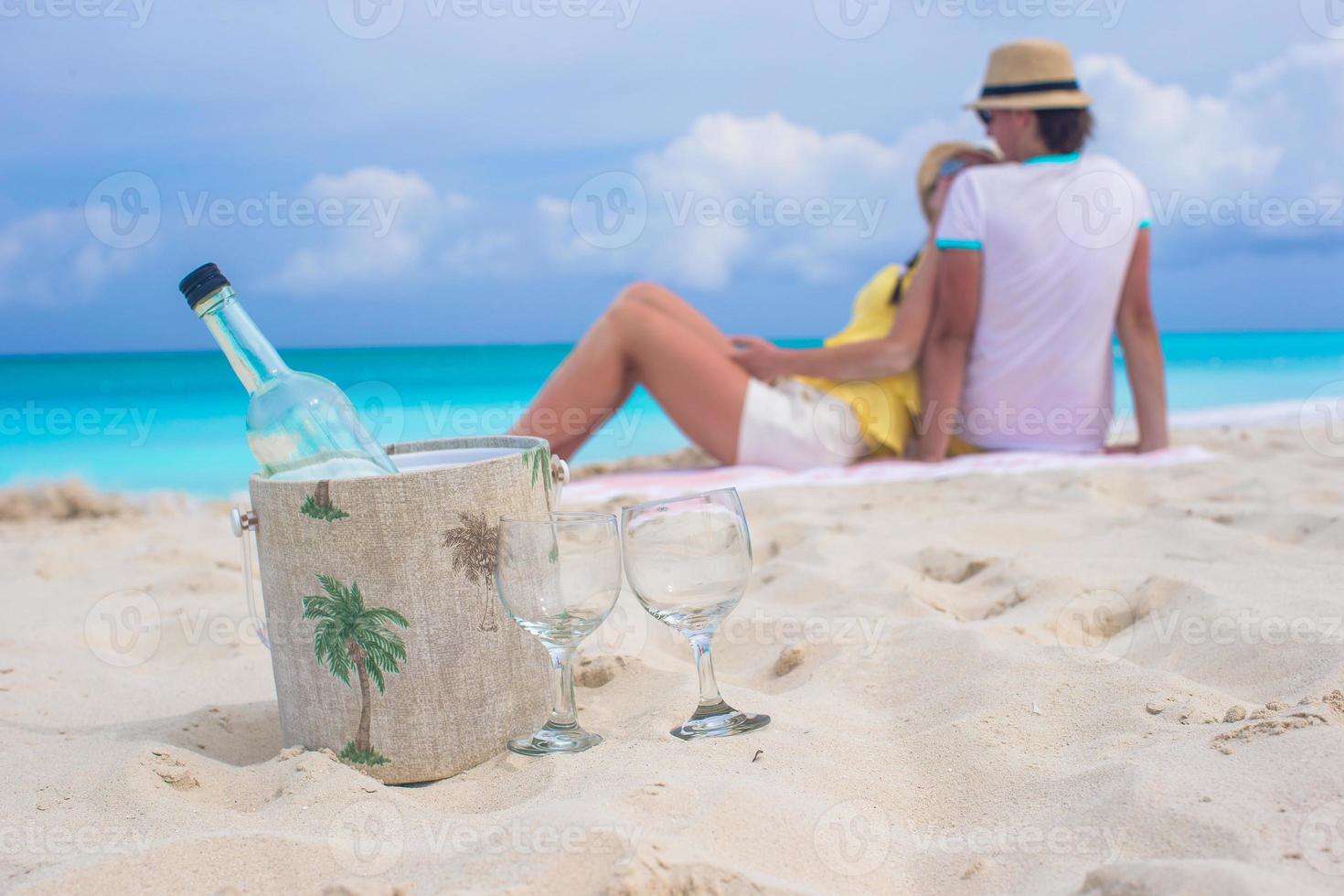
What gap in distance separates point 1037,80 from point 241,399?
9.58m

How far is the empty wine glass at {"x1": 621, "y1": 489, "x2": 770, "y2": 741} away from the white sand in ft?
0.49

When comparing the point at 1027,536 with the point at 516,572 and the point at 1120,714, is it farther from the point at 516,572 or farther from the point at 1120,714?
the point at 516,572

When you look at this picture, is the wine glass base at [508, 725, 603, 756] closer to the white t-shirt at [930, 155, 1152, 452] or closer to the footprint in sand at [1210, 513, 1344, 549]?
the footprint in sand at [1210, 513, 1344, 549]

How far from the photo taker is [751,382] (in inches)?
152

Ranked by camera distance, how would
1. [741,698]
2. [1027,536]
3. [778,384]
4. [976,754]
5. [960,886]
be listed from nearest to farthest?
[960,886]
[976,754]
[741,698]
[1027,536]
[778,384]

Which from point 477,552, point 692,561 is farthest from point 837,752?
point 477,552

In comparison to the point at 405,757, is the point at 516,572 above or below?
above

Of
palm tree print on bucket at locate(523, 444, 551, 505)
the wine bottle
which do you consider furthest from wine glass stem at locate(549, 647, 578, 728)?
the wine bottle

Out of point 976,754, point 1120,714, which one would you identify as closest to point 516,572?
point 976,754

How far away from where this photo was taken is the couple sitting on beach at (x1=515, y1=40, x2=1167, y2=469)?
3.78m

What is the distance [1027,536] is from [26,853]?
214cm

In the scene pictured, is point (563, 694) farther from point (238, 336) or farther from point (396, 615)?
point (238, 336)

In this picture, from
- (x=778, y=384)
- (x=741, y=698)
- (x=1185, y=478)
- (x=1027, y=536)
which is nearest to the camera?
(x=741, y=698)

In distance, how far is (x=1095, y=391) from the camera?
4.11m
